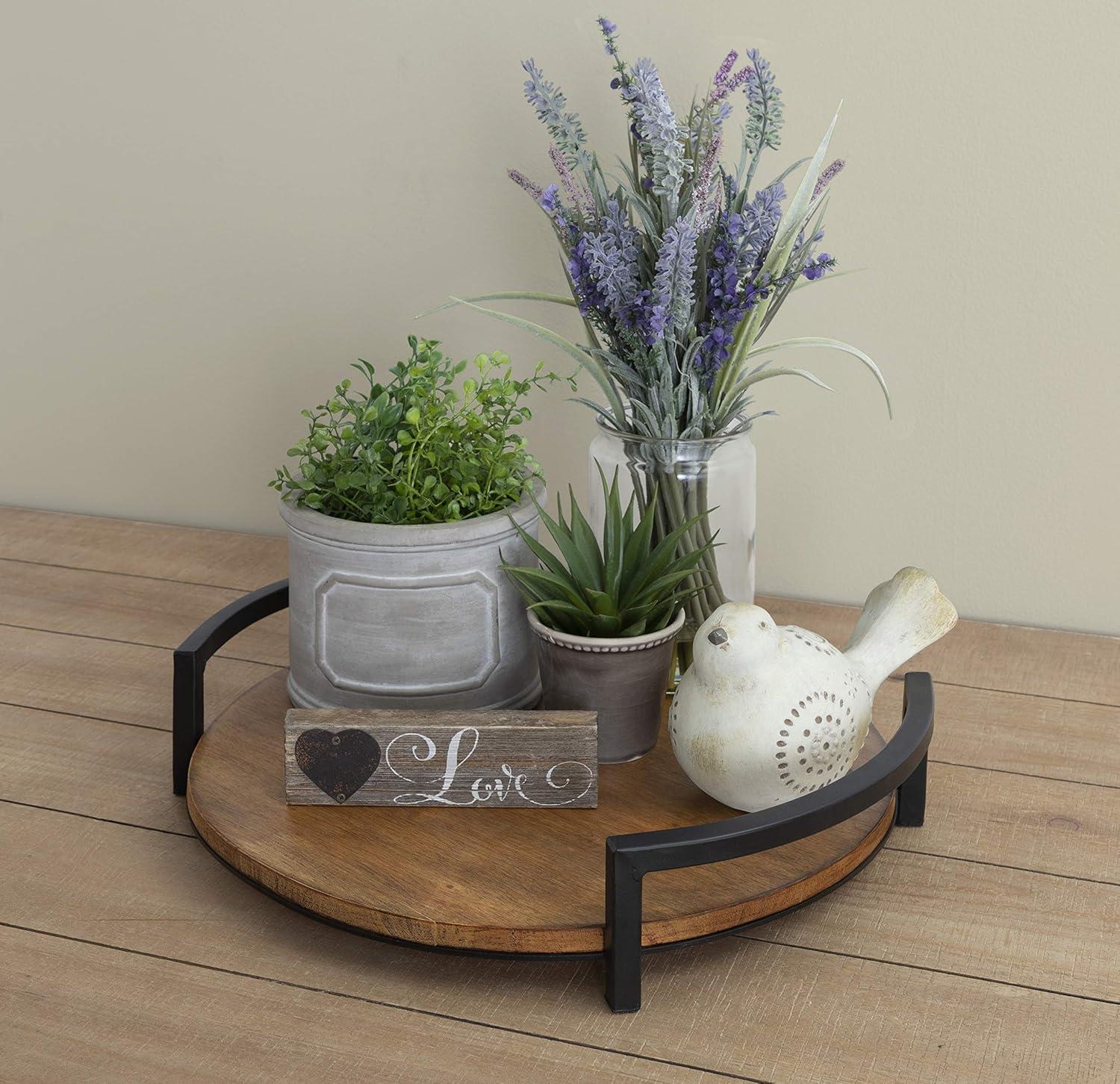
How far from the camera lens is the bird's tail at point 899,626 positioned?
3.14 feet

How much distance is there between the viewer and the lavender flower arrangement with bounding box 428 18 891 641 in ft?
3.08

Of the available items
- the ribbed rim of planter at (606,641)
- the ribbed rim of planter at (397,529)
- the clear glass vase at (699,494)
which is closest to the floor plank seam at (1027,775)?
the clear glass vase at (699,494)

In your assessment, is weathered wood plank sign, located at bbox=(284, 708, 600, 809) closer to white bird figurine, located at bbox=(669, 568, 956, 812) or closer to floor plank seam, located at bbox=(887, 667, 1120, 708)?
white bird figurine, located at bbox=(669, 568, 956, 812)

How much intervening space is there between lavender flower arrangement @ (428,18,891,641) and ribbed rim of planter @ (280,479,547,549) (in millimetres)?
151

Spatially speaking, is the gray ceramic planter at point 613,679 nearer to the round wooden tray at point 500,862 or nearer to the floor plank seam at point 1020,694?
the round wooden tray at point 500,862

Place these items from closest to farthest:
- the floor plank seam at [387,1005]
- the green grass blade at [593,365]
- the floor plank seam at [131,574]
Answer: the floor plank seam at [387,1005] → the green grass blade at [593,365] → the floor plank seam at [131,574]

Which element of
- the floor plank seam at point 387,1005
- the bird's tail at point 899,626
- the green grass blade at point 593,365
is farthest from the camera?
the green grass blade at point 593,365

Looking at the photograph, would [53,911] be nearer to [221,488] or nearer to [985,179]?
[221,488]

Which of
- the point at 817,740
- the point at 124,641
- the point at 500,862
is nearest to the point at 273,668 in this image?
the point at 124,641

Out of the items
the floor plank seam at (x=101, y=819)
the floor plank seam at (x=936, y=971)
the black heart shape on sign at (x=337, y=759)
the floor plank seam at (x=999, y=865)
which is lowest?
the floor plank seam at (x=936, y=971)

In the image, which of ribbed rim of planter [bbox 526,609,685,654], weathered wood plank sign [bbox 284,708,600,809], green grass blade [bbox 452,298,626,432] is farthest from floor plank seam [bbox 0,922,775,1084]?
green grass blade [bbox 452,298,626,432]

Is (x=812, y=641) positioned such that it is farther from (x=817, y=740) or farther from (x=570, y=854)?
(x=570, y=854)

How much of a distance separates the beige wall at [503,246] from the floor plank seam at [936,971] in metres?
0.64

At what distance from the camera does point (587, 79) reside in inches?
53.9
